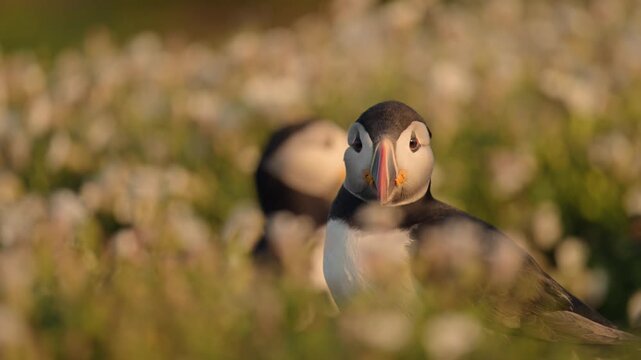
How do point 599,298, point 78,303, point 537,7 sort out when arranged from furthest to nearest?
1. point 537,7
2. point 599,298
3. point 78,303

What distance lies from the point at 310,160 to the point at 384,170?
2.81 metres

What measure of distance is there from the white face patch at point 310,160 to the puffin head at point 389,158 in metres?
2.53

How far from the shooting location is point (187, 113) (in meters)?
8.52

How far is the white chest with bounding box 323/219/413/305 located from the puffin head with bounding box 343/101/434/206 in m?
0.14

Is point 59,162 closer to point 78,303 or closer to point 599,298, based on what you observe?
point 599,298

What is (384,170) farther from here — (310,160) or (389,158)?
(310,160)

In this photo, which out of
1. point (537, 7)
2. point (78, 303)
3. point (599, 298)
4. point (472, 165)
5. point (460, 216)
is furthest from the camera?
point (537, 7)

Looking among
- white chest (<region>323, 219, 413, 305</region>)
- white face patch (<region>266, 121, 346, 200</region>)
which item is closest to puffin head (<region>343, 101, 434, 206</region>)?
white chest (<region>323, 219, 413, 305</region>)

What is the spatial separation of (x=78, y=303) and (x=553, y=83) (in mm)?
4985

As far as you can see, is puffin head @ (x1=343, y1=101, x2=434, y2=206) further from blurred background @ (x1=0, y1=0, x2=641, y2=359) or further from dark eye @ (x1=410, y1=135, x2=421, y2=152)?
blurred background @ (x1=0, y1=0, x2=641, y2=359)

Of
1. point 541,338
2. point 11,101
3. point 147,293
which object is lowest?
point 11,101

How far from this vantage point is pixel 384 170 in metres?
4.40

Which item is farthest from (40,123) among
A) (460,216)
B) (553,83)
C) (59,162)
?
(460,216)

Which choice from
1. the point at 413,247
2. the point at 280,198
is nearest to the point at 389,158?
the point at 413,247
